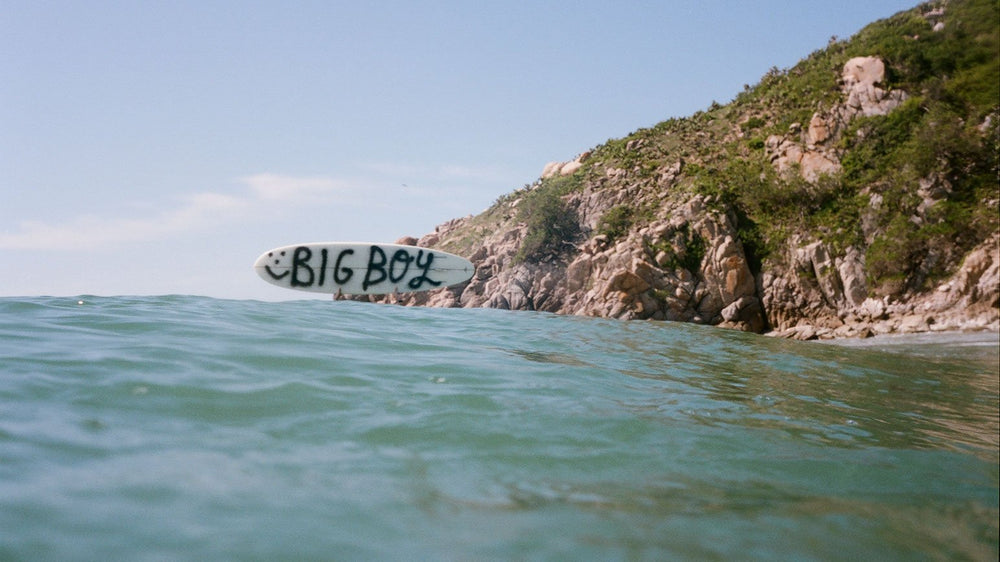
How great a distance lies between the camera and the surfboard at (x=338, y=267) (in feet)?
46.7

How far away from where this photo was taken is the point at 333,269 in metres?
14.4

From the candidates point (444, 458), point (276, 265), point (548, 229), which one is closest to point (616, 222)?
point (548, 229)

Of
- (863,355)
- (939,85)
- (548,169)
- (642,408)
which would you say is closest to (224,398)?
(642,408)

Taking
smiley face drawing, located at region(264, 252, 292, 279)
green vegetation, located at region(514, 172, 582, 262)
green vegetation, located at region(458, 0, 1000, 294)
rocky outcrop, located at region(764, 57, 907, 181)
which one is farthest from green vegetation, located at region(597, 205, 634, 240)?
smiley face drawing, located at region(264, 252, 292, 279)

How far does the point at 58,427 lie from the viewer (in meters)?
3.44

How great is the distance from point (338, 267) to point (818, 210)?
17.9m

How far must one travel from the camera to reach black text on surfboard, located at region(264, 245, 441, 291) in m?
14.3

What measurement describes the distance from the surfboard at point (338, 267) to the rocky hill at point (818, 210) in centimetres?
1056

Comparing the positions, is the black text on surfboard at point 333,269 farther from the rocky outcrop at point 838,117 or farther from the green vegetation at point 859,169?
the rocky outcrop at point 838,117

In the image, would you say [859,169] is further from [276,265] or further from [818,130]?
[276,265]

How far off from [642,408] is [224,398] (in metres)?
3.17

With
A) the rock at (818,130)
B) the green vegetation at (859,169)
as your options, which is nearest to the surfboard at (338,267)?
the green vegetation at (859,169)

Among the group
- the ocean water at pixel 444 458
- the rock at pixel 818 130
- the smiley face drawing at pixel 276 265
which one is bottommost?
the ocean water at pixel 444 458

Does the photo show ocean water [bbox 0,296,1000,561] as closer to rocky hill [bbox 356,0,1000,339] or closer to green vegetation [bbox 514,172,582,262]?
rocky hill [bbox 356,0,1000,339]
